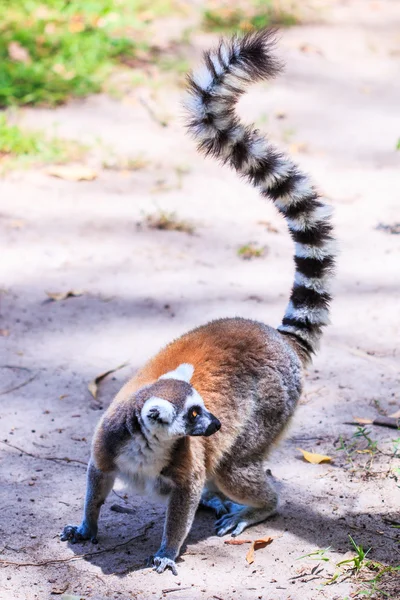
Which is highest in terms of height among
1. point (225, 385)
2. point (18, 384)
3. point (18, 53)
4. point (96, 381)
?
point (225, 385)

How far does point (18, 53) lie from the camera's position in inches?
340

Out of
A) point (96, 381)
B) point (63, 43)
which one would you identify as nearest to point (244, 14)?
point (63, 43)

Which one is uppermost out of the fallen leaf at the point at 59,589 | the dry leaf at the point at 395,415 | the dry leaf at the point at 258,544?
the dry leaf at the point at 395,415

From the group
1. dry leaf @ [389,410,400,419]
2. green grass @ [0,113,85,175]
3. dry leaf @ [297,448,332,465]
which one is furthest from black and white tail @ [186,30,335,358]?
green grass @ [0,113,85,175]

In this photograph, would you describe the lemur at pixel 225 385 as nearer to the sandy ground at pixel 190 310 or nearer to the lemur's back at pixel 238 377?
the lemur's back at pixel 238 377

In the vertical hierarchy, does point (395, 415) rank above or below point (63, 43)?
below

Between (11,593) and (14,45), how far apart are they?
688 centimetres

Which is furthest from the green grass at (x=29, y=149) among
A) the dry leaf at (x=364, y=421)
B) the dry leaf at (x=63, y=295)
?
the dry leaf at (x=364, y=421)

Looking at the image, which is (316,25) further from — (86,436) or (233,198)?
(86,436)

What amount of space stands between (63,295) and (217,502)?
2.11 metres

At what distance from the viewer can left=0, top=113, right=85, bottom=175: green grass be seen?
712cm

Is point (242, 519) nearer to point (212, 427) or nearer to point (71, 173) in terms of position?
point (212, 427)

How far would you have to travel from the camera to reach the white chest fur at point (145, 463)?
324 cm

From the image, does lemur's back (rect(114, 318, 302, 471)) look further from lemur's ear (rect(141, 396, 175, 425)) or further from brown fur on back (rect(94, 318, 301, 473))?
lemur's ear (rect(141, 396, 175, 425))
